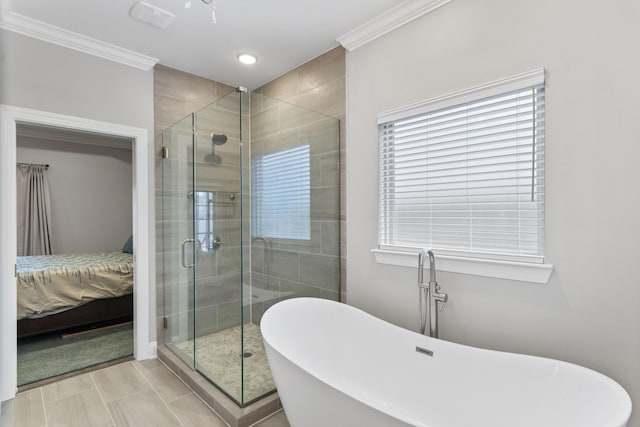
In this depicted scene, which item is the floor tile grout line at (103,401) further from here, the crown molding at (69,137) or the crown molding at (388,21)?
the crown molding at (69,137)

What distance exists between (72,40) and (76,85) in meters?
0.32

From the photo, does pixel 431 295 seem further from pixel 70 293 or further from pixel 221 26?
pixel 70 293

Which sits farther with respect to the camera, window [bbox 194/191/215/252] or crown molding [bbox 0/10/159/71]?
window [bbox 194/191/215/252]

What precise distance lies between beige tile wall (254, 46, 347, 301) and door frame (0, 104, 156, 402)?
140cm

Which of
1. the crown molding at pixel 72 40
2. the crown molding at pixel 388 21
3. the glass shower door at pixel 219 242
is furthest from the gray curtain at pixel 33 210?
the crown molding at pixel 388 21

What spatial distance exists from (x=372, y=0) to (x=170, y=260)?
2566 millimetres

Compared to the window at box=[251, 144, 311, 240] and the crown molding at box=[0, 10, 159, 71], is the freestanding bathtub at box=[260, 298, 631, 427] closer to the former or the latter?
the window at box=[251, 144, 311, 240]

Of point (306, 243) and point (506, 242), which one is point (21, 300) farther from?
point (506, 242)

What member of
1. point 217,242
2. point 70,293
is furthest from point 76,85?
point 70,293

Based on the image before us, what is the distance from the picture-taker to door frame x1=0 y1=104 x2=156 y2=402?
212cm

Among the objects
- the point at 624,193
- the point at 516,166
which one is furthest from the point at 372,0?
the point at 624,193

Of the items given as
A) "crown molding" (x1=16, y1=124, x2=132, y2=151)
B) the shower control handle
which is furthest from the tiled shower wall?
"crown molding" (x1=16, y1=124, x2=132, y2=151)

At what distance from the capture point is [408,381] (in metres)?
1.75

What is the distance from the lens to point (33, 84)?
225 centimetres
